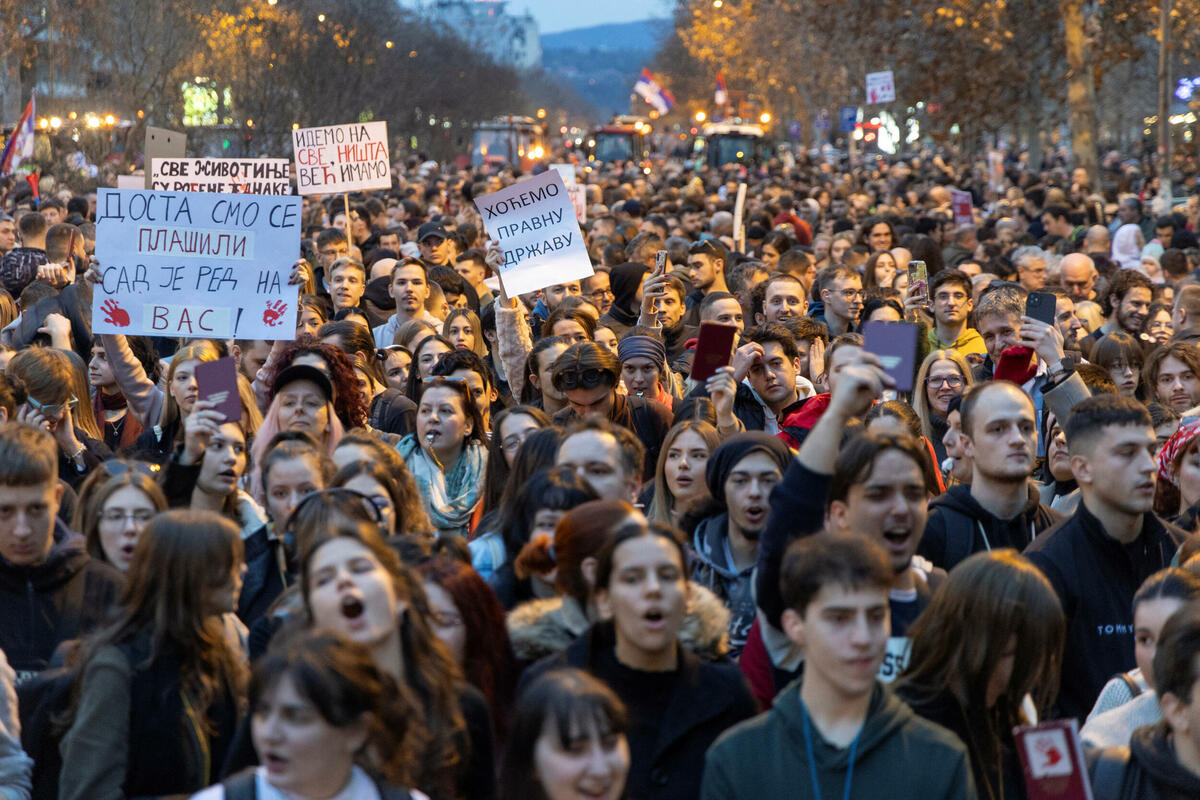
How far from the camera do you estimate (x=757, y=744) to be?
12.3ft

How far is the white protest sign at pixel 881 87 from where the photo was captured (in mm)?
32062

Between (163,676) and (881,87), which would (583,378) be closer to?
(163,676)

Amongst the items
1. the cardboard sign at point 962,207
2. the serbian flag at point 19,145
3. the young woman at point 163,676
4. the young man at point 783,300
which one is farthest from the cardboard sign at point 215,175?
the cardboard sign at point 962,207

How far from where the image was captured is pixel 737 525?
17.6 ft

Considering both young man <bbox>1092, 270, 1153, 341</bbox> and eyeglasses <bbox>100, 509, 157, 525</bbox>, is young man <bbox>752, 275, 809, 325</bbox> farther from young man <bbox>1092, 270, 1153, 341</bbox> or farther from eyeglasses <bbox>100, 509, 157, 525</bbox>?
eyeglasses <bbox>100, 509, 157, 525</bbox>

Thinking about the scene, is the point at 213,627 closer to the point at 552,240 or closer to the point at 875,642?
the point at 875,642

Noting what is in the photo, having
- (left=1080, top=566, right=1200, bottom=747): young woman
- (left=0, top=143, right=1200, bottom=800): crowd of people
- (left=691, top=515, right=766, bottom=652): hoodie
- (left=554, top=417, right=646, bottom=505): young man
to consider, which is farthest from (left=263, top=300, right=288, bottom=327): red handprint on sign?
(left=1080, top=566, right=1200, bottom=747): young woman

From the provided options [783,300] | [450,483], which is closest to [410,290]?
[783,300]

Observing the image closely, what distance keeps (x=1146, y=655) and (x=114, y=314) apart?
5913 mm

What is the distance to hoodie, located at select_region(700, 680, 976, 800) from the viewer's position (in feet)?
12.1

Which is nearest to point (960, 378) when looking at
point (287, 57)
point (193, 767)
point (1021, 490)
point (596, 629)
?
point (1021, 490)

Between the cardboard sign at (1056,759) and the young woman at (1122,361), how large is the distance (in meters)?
5.22

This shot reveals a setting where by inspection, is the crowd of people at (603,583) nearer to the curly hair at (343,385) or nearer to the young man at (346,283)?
the curly hair at (343,385)

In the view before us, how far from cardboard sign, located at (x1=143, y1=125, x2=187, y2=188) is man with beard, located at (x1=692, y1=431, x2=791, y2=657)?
27.9 feet
